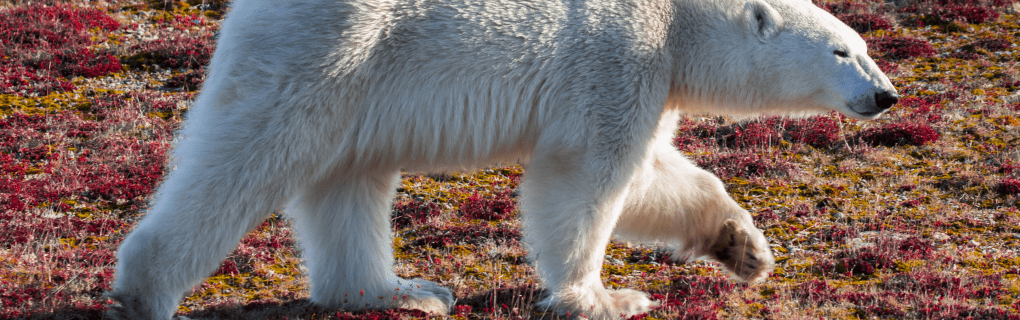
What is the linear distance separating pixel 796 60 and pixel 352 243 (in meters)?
3.07

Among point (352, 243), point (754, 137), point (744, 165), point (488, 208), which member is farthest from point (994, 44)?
point (352, 243)

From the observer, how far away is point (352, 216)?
490cm

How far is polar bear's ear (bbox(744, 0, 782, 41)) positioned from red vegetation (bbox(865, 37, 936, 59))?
7.67 meters

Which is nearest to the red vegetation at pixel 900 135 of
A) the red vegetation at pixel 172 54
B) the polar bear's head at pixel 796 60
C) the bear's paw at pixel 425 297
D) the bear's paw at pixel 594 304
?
the polar bear's head at pixel 796 60

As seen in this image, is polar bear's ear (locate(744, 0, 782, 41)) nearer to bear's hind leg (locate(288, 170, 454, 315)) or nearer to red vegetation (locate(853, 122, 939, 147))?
bear's hind leg (locate(288, 170, 454, 315))

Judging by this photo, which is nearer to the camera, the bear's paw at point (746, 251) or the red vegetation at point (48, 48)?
the bear's paw at point (746, 251)

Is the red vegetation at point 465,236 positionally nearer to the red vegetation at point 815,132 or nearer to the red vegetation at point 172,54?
the red vegetation at point 815,132

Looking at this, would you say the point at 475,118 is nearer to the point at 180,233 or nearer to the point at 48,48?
the point at 180,233

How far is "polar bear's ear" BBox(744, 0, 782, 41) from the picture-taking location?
478 centimetres

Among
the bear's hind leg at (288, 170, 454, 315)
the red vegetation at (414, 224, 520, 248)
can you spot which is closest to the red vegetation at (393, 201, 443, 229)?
the red vegetation at (414, 224, 520, 248)

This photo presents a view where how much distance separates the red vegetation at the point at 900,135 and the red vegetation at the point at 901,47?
3.05 metres

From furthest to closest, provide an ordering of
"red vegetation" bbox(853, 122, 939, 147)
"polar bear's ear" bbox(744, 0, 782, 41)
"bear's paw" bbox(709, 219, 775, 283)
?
1. "red vegetation" bbox(853, 122, 939, 147)
2. "bear's paw" bbox(709, 219, 775, 283)
3. "polar bear's ear" bbox(744, 0, 782, 41)

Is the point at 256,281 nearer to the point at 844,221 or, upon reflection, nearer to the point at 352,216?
the point at 352,216

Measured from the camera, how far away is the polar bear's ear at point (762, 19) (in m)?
4.78
